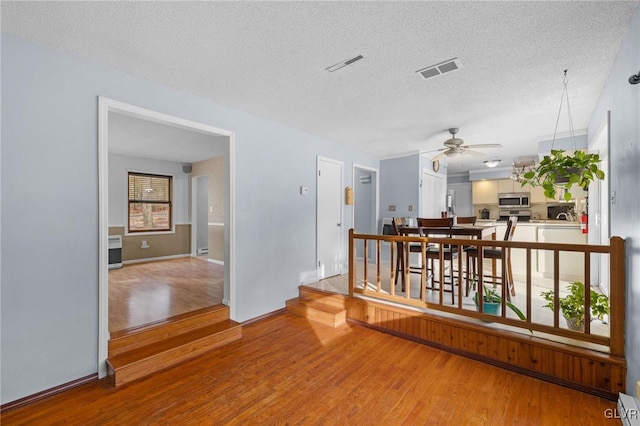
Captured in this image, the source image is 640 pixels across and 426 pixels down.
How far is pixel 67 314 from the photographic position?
2.27 m

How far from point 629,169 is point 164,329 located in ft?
12.9

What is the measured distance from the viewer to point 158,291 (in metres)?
4.11

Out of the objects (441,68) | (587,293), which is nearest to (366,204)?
(441,68)

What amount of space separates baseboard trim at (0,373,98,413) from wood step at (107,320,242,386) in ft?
0.53

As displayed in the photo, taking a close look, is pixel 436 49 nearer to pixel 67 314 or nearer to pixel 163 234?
pixel 67 314

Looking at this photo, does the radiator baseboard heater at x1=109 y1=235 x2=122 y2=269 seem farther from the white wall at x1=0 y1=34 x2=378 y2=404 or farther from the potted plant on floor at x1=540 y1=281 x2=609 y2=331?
the potted plant on floor at x1=540 y1=281 x2=609 y2=331

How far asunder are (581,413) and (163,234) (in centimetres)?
750

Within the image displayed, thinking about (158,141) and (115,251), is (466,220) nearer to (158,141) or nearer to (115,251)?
(158,141)

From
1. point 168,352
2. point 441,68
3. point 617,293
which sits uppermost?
point 441,68

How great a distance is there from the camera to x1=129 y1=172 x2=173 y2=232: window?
21.9 ft

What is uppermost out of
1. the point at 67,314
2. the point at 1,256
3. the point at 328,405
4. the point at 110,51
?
the point at 110,51

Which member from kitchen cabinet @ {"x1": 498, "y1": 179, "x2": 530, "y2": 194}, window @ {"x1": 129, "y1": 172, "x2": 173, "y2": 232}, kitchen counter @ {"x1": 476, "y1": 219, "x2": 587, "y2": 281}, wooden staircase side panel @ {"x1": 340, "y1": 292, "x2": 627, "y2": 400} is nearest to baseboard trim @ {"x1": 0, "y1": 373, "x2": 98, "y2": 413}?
wooden staircase side panel @ {"x1": 340, "y1": 292, "x2": 627, "y2": 400}

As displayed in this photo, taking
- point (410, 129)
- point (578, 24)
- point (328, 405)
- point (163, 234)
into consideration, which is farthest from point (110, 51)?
point (163, 234)

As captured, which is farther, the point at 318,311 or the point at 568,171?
the point at 318,311
